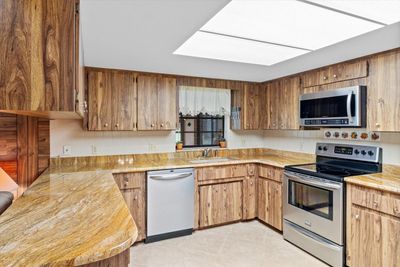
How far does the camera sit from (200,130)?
4137mm

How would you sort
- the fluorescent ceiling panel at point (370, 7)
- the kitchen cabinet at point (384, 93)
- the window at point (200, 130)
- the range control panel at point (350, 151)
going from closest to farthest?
1. the fluorescent ceiling panel at point (370, 7)
2. the kitchen cabinet at point (384, 93)
3. the range control panel at point (350, 151)
4. the window at point (200, 130)

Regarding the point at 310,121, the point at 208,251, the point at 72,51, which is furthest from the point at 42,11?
the point at 310,121

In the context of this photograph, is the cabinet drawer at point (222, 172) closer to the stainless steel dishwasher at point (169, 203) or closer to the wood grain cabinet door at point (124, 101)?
the stainless steel dishwasher at point (169, 203)

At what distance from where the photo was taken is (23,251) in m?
0.92

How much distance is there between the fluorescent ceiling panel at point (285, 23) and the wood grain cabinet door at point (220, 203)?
2096 millimetres

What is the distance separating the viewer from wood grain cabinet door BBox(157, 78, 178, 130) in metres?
3.43

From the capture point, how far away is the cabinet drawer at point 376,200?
1.99 metres

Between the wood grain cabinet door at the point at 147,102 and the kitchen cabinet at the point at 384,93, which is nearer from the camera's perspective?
the kitchen cabinet at the point at 384,93

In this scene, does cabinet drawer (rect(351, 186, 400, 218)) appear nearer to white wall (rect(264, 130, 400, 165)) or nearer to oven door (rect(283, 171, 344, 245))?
oven door (rect(283, 171, 344, 245))

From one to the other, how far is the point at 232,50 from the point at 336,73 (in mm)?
1409

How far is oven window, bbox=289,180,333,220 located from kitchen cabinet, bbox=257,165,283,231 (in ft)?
0.88

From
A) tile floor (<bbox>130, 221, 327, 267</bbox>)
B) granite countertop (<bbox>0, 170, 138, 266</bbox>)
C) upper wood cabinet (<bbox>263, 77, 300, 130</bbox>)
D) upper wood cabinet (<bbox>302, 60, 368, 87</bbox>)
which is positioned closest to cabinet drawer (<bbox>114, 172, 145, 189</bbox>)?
tile floor (<bbox>130, 221, 327, 267</bbox>)

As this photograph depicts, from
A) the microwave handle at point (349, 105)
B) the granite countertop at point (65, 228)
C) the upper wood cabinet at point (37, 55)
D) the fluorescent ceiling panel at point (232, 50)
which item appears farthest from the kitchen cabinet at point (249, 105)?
the upper wood cabinet at point (37, 55)

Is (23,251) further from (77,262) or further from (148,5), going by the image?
(148,5)
